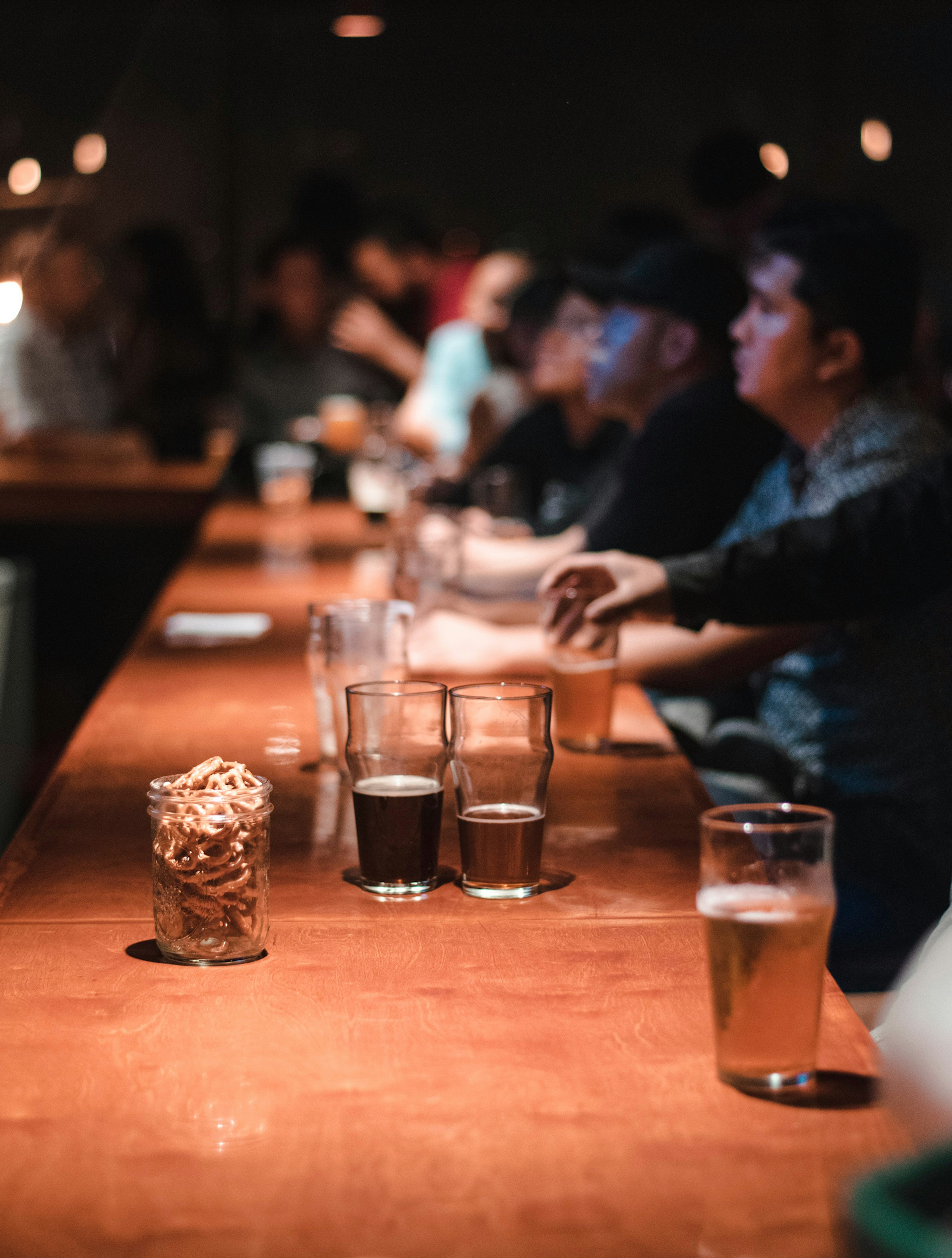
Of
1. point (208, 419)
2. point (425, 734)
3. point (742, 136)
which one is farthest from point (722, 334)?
point (208, 419)

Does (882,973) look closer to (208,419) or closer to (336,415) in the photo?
(336,415)

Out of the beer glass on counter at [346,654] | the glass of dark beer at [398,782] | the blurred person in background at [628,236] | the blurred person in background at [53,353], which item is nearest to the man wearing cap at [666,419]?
the blurred person in background at [628,236]

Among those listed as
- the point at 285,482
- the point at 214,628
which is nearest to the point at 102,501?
the point at 285,482

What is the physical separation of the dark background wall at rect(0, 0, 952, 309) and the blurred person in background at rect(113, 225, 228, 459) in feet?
1.81

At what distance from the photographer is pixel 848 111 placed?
8.23m

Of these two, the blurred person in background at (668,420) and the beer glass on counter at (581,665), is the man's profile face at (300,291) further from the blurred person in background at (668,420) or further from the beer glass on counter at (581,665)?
the beer glass on counter at (581,665)

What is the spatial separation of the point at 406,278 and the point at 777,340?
5993mm

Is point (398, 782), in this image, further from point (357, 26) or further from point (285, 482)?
point (357, 26)

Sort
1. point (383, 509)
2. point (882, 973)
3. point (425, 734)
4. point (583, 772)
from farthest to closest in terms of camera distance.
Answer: point (383, 509)
point (882, 973)
point (583, 772)
point (425, 734)

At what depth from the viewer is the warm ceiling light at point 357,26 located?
26.6 feet

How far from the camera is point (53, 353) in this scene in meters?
6.65

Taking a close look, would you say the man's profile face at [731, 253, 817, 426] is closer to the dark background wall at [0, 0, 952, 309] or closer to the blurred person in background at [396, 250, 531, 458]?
the blurred person in background at [396, 250, 531, 458]

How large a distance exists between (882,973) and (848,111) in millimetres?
7344

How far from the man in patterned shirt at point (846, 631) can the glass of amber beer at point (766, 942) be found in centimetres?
108
